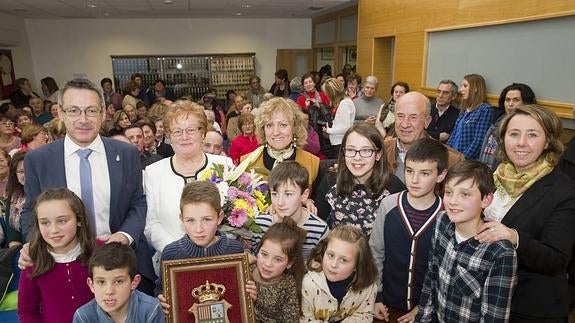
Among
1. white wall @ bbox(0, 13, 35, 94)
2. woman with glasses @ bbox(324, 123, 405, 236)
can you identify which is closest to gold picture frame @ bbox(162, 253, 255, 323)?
woman with glasses @ bbox(324, 123, 405, 236)

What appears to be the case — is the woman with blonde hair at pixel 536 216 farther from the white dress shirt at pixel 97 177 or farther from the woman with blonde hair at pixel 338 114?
the woman with blonde hair at pixel 338 114

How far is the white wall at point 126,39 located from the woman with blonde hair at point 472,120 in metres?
10.2

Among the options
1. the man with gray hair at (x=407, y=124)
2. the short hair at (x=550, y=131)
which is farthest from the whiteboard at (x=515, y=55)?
the short hair at (x=550, y=131)

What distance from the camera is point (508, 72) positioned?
5043 millimetres

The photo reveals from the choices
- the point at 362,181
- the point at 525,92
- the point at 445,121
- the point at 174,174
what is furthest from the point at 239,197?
the point at 445,121

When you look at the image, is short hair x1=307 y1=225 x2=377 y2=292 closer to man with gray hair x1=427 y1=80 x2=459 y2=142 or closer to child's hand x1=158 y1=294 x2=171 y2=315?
child's hand x1=158 y1=294 x2=171 y2=315

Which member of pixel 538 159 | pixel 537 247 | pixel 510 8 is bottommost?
pixel 537 247

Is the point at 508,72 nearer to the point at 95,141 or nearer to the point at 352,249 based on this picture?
the point at 352,249

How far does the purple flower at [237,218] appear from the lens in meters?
2.12

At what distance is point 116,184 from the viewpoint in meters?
2.28

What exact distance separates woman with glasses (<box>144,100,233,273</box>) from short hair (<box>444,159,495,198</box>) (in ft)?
4.50

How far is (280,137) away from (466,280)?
1.52 meters

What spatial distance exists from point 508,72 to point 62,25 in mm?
13440

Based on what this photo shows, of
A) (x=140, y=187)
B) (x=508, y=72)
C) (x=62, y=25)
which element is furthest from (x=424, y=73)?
(x=62, y=25)
